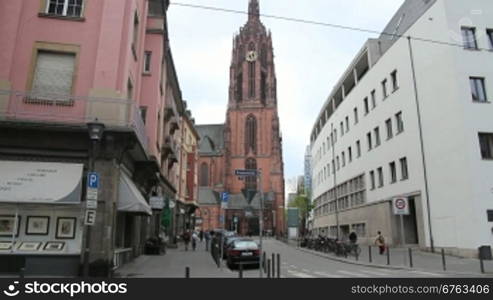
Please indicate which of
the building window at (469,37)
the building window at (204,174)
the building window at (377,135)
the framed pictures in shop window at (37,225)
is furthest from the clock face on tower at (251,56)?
the framed pictures in shop window at (37,225)

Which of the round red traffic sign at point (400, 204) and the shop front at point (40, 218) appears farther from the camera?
the round red traffic sign at point (400, 204)

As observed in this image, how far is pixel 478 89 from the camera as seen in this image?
23.0 metres

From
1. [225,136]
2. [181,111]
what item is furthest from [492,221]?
[225,136]

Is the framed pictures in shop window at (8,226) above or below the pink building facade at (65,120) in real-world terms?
below

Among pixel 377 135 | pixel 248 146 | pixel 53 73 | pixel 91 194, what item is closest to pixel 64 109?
pixel 53 73

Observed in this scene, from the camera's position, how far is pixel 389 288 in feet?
24.1

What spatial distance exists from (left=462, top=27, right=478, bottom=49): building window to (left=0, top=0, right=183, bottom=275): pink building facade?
2039 cm

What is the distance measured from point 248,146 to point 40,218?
76.0 m

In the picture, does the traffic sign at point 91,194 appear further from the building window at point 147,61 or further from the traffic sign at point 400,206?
the building window at point 147,61

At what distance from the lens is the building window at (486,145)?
71.8 feet

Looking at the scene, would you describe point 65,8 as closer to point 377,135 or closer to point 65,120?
point 65,120

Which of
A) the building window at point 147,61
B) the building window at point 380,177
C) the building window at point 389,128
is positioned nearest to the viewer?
the building window at point 147,61

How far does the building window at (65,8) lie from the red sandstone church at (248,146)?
225 ft

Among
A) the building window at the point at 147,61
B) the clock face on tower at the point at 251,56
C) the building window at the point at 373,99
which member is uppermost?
the clock face on tower at the point at 251,56
